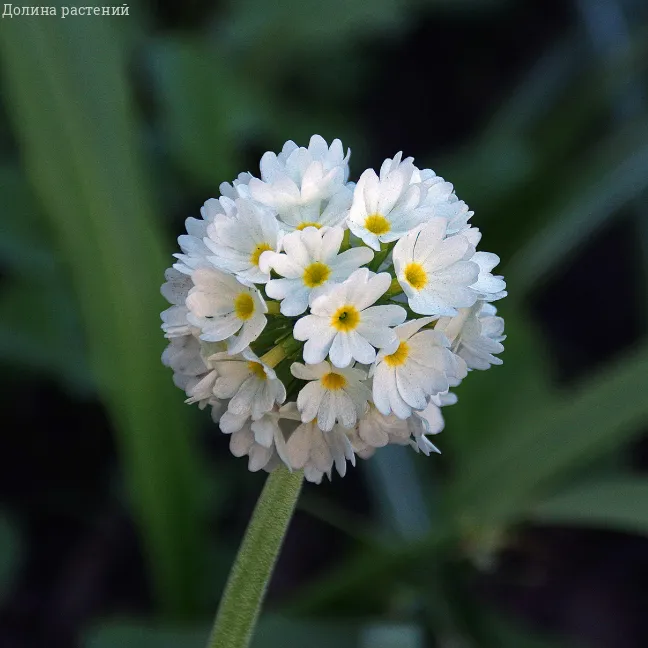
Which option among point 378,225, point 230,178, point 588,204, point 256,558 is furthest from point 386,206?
point 588,204

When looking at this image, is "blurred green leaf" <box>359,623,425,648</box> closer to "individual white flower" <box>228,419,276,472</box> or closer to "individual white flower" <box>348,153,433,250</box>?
"individual white flower" <box>228,419,276,472</box>

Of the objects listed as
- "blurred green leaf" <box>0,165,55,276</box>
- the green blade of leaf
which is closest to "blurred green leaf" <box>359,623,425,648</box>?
the green blade of leaf

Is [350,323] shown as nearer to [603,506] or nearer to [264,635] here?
[603,506]

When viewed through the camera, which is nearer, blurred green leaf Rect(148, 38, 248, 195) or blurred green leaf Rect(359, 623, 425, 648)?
blurred green leaf Rect(359, 623, 425, 648)

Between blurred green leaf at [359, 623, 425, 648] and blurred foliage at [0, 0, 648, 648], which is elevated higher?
blurred foliage at [0, 0, 648, 648]

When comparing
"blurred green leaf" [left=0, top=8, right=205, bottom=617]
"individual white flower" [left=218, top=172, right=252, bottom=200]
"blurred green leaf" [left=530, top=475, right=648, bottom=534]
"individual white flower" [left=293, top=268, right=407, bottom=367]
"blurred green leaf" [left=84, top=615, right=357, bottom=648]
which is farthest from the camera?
"blurred green leaf" [left=0, top=8, right=205, bottom=617]

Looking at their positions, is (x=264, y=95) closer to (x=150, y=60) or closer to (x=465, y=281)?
(x=150, y=60)
